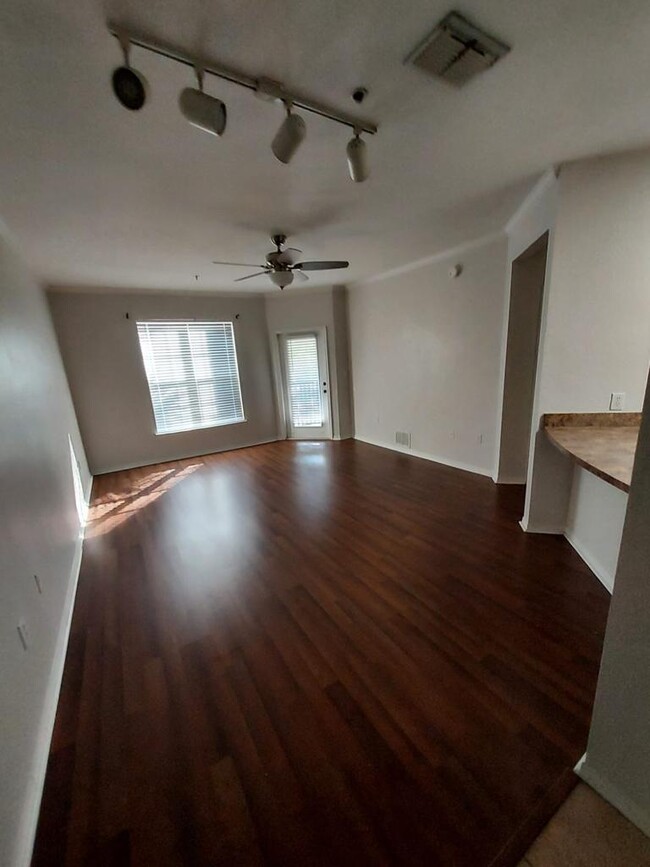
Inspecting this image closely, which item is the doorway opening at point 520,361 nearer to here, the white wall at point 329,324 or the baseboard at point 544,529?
the baseboard at point 544,529

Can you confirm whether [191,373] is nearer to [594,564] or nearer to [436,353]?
[436,353]

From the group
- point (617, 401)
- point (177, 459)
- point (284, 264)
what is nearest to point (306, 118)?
point (284, 264)

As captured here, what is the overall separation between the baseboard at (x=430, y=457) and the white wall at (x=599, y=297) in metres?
1.55

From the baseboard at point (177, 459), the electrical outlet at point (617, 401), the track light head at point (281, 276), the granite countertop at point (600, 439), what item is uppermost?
the track light head at point (281, 276)

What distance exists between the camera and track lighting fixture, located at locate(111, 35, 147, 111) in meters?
1.10

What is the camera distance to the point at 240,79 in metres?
1.27

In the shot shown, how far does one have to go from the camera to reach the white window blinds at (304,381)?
219 inches

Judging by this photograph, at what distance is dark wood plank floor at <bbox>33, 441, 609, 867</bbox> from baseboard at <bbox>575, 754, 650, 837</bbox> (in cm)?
6

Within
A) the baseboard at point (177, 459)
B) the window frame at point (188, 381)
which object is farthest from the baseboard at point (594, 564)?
the window frame at point (188, 381)

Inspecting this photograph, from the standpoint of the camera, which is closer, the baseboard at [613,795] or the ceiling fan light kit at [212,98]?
the baseboard at [613,795]

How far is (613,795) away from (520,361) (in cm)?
307

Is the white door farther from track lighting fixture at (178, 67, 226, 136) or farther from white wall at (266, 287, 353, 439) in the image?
track lighting fixture at (178, 67, 226, 136)

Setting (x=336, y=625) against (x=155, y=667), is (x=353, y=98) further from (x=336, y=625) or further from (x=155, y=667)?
(x=155, y=667)

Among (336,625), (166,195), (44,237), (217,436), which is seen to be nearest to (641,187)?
(166,195)
